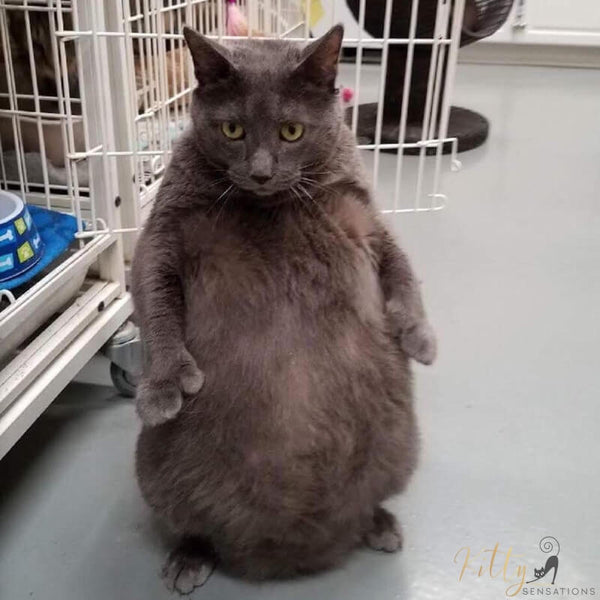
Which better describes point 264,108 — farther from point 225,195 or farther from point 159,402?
point 159,402

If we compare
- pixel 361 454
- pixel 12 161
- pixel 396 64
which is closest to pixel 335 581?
pixel 361 454

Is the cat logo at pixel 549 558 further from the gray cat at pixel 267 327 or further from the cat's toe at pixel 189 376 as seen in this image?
the cat's toe at pixel 189 376

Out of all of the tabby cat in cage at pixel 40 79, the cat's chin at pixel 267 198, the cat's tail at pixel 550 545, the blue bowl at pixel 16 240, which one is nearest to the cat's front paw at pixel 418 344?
the cat's chin at pixel 267 198

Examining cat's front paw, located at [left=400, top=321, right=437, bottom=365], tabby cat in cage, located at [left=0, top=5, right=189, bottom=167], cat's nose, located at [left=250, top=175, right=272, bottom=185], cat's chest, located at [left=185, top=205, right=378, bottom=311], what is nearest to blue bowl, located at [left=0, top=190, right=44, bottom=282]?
tabby cat in cage, located at [left=0, top=5, right=189, bottom=167]

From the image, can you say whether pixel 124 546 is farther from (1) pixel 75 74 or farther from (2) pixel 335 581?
(1) pixel 75 74

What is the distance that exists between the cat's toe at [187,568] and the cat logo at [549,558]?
0.42 metres

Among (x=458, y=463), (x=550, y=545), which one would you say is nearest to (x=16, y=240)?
(x=458, y=463)

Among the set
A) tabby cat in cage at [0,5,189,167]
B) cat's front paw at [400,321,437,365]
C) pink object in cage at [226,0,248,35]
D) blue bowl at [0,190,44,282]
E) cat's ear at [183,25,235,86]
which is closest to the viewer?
cat's ear at [183,25,235,86]

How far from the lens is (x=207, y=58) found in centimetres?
76

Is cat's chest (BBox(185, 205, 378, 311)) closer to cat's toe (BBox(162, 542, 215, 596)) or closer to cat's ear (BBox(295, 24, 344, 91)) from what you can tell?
cat's ear (BBox(295, 24, 344, 91))

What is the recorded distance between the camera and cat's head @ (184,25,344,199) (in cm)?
76

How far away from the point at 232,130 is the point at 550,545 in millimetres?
688

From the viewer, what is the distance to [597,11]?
11.6 feet

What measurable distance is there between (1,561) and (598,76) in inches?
141
